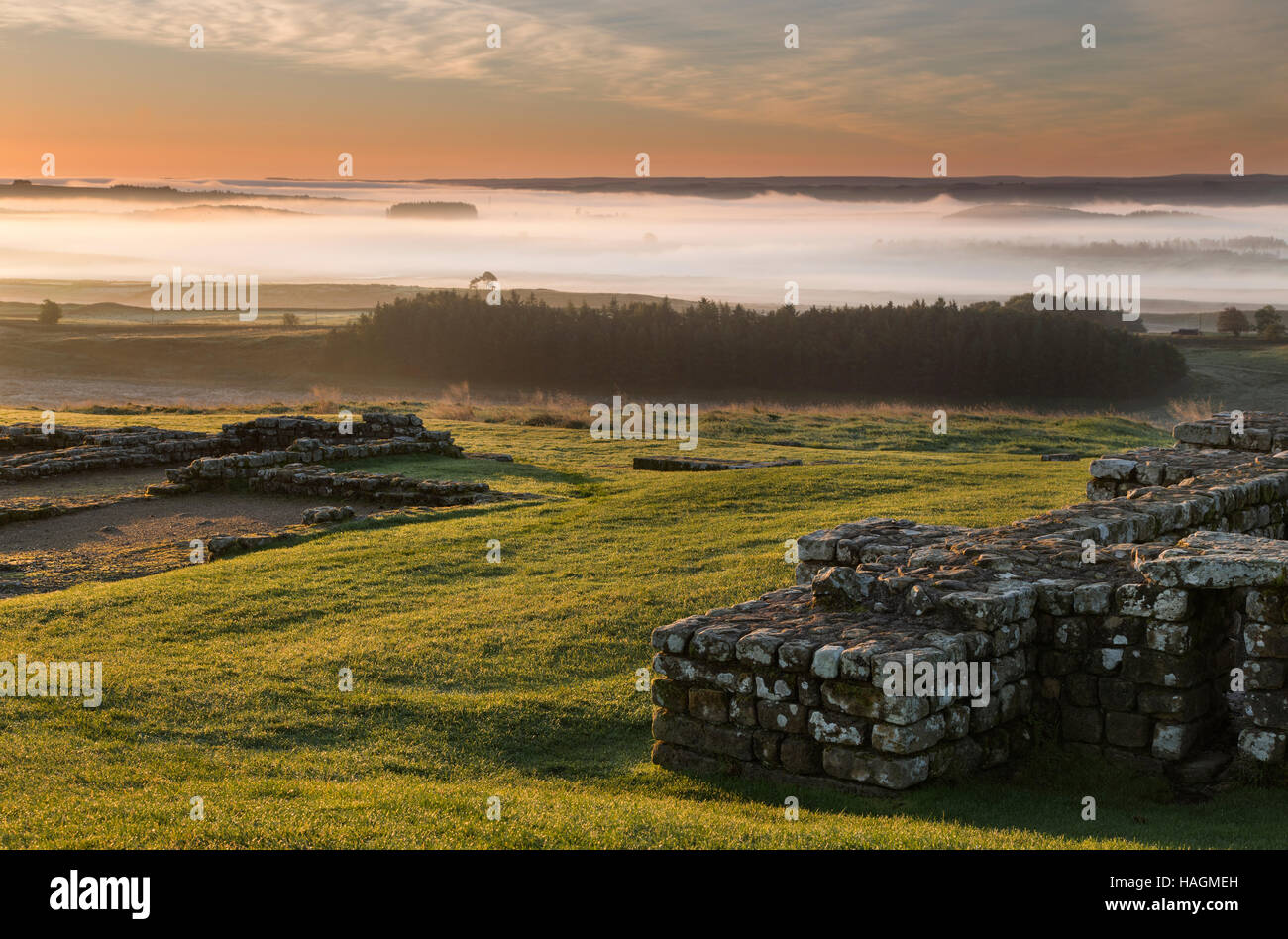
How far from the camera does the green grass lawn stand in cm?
701

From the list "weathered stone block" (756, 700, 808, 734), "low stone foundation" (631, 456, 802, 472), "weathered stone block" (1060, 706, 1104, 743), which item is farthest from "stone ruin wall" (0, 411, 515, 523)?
"weathered stone block" (1060, 706, 1104, 743)

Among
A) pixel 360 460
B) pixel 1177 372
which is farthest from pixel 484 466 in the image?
pixel 1177 372

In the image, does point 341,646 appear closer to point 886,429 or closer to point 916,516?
point 916,516

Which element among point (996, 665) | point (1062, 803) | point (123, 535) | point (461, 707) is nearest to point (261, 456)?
point (123, 535)

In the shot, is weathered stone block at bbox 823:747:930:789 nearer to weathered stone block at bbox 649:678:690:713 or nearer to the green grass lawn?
the green grass lawn

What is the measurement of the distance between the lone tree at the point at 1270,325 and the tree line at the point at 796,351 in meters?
26.9

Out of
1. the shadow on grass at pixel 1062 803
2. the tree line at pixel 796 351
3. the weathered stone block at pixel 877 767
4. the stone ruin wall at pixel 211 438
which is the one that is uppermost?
the tree line at pixel 796 351

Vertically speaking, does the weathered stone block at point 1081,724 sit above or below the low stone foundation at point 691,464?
below

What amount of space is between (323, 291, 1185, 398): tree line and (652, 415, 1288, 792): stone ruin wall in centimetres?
6311

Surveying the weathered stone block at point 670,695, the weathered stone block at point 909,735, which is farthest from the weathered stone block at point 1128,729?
the weathered stone block at point 670,695

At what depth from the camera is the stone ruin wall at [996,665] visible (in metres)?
8.02

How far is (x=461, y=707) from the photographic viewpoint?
413 inches

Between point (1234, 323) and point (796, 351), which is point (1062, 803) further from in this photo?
point (1234, 323)

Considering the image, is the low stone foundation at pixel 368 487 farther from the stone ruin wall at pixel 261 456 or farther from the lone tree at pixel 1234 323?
the lone tree at pixel 1234 323
